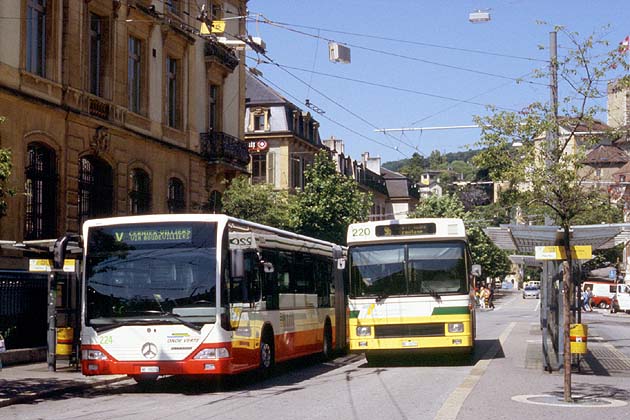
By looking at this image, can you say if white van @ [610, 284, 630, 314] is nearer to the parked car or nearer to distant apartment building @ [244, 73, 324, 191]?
distant apartment building @ [244, 73, 324, 191]

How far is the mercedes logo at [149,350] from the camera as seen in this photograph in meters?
16.2

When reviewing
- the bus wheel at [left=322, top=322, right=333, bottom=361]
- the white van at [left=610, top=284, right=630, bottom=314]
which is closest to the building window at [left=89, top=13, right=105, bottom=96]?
the bus wheel at [left=322, top=322, right=333, bottom=361]

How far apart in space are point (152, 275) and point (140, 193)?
16.7m

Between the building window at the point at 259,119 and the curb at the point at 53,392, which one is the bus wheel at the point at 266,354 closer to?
the curb at the point at 53,392

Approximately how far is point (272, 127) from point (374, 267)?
157 feet

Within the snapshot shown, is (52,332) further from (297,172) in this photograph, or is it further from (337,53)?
(297,172)

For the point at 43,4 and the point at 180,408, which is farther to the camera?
the point at 43,4

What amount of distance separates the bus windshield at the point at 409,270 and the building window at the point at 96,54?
12.8 m

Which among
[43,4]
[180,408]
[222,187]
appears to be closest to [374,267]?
[180,408]

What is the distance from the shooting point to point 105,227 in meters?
16.9

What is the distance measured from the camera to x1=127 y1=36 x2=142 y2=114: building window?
107ft

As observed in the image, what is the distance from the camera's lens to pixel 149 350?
1620 cm

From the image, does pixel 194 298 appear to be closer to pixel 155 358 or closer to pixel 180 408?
pixel 155 358

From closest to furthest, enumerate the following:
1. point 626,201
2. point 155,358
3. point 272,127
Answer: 1. point 155,358
2. point 626,201
3. point 272,127
